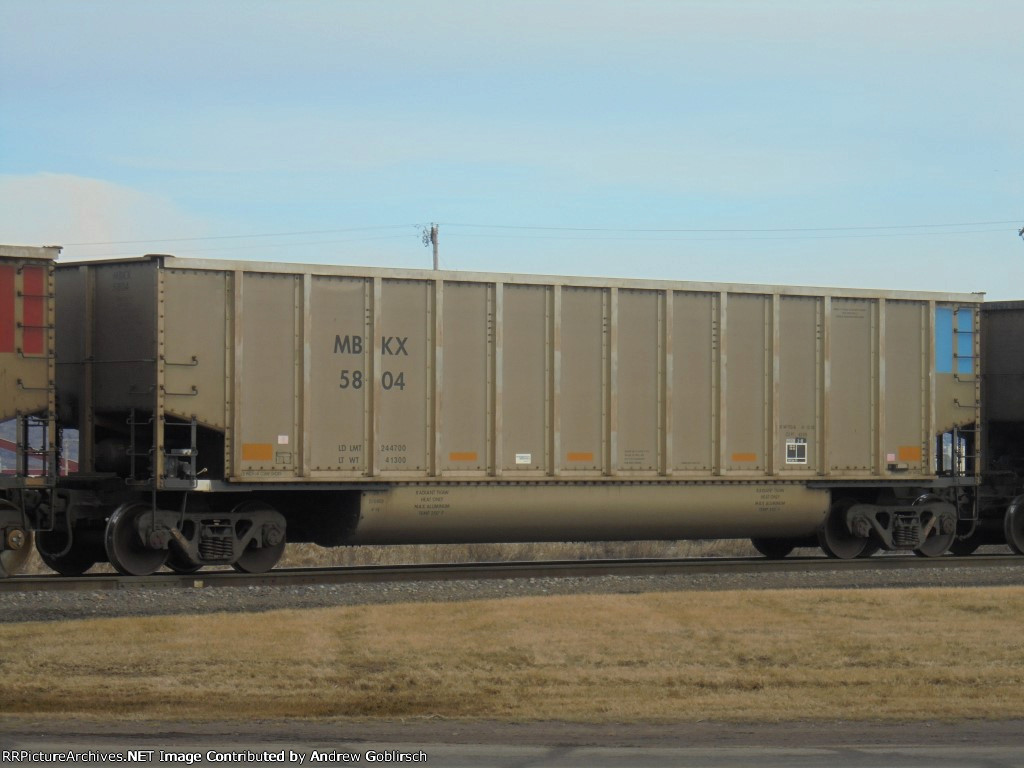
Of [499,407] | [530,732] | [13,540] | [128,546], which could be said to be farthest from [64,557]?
[530,732]

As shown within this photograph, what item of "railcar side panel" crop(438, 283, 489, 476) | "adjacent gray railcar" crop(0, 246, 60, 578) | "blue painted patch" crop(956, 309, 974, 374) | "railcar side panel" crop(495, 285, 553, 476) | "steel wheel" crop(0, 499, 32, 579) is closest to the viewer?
"adjacent gray railcar" crop(0, 246, 60, 578)

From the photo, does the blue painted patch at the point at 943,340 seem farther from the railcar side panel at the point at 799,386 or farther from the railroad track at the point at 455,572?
the railroad track at the point at 455,572

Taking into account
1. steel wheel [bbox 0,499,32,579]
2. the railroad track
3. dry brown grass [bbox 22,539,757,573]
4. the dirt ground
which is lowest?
dry brown grass [bbox 22,539,757,573]

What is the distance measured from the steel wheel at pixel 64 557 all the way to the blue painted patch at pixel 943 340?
40.3ft

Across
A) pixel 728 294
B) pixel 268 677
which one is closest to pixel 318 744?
pixel 268 677

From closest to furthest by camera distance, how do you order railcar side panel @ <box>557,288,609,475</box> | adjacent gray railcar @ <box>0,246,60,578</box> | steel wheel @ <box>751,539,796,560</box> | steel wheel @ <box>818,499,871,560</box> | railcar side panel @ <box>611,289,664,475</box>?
adjacent gray railcar @ <box>0,246,60,578</box>
railcar side panel @ <box>557,288,609,475</box>
railcar side panel @ <box>611,289,664,475</box>
steel wheel @ <box>818,499,871,560</box>
steel wheel @ <box>751,539,796,560</box>

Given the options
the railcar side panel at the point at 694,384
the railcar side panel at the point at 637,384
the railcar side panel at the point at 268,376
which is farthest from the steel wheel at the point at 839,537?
the railcar side panel at the point at 268,376

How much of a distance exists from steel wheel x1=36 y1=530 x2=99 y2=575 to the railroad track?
21cm

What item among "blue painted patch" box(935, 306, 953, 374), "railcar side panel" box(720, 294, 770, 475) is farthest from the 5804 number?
"blue painted patch" box(935, 306, 953, 374)

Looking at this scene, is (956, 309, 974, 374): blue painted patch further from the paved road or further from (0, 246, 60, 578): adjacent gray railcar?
(0, 246, 60, 578): adjacent gray railcar

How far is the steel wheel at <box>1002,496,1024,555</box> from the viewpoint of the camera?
20.2 meters

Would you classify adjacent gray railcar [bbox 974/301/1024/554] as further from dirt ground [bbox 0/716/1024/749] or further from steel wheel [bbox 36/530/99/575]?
steel wheel [bbox 36/530/99/575]

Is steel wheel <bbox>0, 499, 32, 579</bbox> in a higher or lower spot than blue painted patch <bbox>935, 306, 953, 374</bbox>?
lower

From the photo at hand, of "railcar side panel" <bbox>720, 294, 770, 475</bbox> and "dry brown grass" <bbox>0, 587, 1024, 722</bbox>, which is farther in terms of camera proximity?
"railcar side panel" <bbox>720, 294, 770, 475</bbox>
